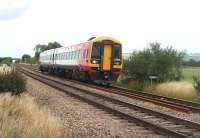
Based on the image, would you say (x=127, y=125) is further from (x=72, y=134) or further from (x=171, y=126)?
(x=72, y=134)

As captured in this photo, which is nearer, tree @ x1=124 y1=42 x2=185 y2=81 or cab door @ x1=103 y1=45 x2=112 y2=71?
cab door @ x1=103 y1=45 x2=112 y2=71

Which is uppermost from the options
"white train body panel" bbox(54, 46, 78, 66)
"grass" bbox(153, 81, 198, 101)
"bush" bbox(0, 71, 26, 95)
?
"white train body panel" bbox(54, 46, 78, 66)

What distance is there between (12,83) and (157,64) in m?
14.3

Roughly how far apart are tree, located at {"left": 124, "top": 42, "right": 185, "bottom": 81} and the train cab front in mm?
1432

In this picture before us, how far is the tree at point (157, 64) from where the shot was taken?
32.3 metres

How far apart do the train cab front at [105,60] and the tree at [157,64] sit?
1.43m

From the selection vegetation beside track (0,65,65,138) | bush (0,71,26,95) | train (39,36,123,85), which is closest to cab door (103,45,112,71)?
train (39,36,123,85)

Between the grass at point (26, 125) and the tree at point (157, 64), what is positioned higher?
the tree at point (157, 64)

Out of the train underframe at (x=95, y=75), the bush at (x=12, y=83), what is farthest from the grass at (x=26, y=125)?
the train underframe at (x=95, y=75)

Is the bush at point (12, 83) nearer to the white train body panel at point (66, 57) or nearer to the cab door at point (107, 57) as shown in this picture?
the cab door at point (107, 57)

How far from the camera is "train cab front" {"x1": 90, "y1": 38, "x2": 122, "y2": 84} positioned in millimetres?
31297

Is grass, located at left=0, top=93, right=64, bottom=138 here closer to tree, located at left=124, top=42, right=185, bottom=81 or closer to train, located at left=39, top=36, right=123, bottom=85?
train, located at left=39, top=36, right=123, bottom=85

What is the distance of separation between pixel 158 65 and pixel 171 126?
19.8 m

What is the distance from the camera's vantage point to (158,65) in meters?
32.5
